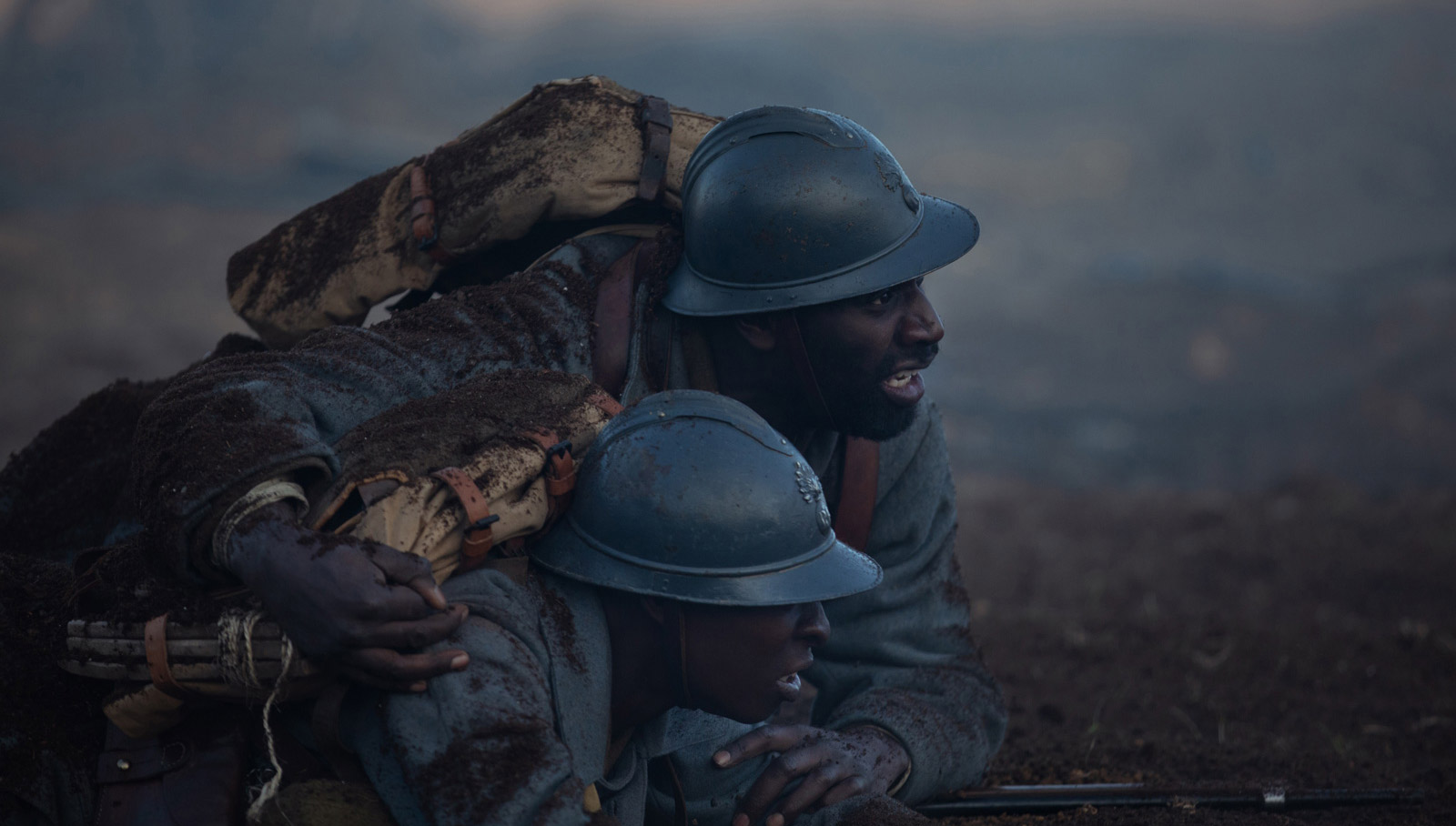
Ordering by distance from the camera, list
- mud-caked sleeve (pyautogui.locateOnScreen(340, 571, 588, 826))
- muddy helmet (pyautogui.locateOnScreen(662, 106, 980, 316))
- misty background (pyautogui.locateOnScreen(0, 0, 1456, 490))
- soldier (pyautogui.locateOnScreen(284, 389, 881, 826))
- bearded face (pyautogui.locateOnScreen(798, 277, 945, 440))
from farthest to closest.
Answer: misty background (pyautogui.locateOnScreen(0, 0, 1456, 490))
bearded face (pyautogui.locateOnScreen(798, 277, 945, 440))
muddy helmet (pyautogui.locateOnScreen(662, 106, 980, 316))
soldier (pyautogui.locateOnScreen(284, 389, 881, 826))
mud-caked sleeve (pyautogui.locateOnScreen(340, 571, 588, 826))

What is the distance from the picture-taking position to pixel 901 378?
357 centimetres

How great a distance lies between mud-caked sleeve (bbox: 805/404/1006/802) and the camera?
3.84 metres

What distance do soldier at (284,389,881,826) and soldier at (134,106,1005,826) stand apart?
0.45 metres

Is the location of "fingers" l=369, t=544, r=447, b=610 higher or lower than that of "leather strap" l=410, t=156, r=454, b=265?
lower

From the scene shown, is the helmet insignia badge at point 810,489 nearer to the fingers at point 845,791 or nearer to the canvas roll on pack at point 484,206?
the fingers at point 845,791

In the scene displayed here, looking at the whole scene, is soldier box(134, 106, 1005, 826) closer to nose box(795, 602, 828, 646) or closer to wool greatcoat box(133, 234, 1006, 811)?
wool greatcoat box(133, 234, 1006, 811)

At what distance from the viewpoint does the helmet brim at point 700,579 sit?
254 cm

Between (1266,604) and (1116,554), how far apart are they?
4.49 feet

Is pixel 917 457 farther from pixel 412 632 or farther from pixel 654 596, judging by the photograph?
pixel 412 632

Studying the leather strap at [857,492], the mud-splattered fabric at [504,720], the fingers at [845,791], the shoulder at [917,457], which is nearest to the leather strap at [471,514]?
the mud-splattered fabric at [504,720]

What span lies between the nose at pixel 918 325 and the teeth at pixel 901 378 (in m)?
0.10

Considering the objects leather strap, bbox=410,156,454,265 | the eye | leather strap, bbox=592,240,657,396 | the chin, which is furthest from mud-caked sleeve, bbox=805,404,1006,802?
leather strap, bbox=410,156,454,265


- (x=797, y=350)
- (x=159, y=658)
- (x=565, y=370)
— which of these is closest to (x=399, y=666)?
(x=159, y=658)

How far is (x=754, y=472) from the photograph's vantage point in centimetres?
263
